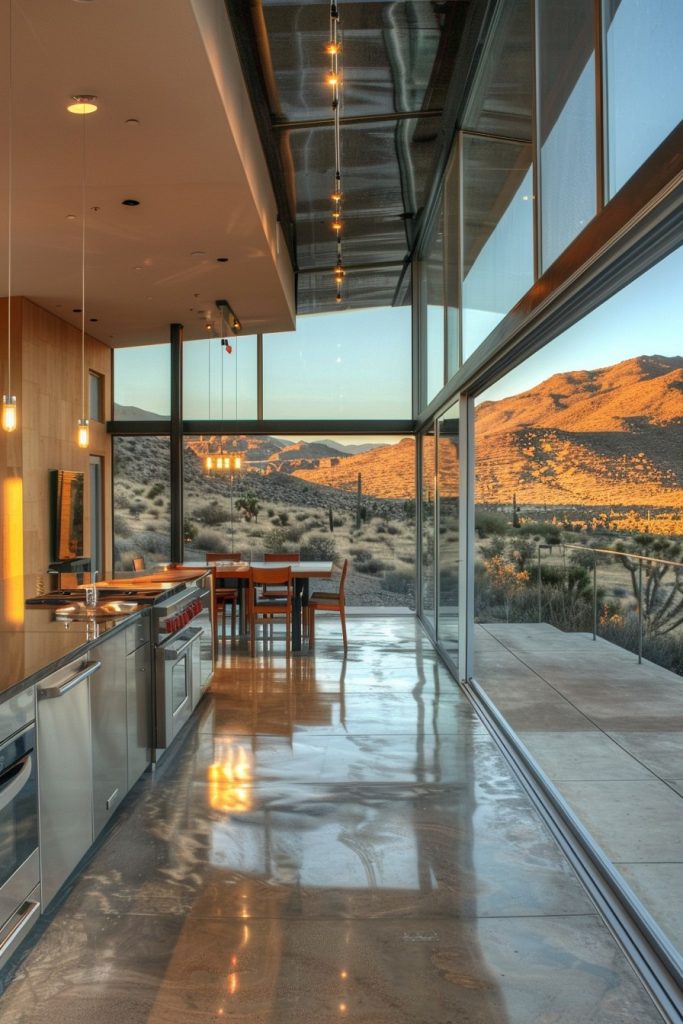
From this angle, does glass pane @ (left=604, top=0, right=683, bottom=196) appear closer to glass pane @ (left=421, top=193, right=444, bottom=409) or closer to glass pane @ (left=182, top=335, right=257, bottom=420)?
glass pane @ (left=421, top=193, right=444, bottom=409)

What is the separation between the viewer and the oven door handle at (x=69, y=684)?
2.77 meters

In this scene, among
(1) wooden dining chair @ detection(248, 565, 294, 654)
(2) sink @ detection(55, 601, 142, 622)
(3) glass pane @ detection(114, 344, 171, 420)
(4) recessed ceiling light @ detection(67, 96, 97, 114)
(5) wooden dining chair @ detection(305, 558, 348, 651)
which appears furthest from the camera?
(3) glass pane @ detection(114, 344, 171, 420)

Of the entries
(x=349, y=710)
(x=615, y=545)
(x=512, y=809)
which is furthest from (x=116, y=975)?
(x=615, y=545)

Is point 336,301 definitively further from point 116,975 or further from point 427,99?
point 116,975

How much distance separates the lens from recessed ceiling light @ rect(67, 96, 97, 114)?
389cm

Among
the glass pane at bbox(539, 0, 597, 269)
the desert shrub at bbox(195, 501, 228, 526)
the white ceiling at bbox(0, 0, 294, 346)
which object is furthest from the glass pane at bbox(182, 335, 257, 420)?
the glass pane at bbox(539, 0, 597, 269)

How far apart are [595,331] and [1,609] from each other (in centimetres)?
393

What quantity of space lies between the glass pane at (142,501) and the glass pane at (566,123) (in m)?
7.85

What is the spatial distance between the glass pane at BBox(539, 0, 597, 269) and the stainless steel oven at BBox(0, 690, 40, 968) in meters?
2.62

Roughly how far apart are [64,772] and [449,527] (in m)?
4.87

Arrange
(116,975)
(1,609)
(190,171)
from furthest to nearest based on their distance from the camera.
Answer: (190,171) → (1,609) → (116,975)

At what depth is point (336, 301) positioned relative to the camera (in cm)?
1098

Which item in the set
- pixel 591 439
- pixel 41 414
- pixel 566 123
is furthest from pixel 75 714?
pixel 41 414

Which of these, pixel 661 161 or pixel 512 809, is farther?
pixel 512 809
